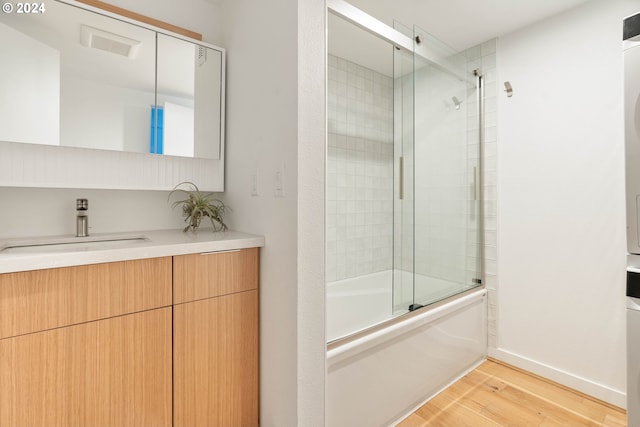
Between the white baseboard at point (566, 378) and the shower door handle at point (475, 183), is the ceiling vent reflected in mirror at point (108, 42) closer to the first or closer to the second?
the shower door handle at point (475, 183)

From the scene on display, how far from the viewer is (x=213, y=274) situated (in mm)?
1349

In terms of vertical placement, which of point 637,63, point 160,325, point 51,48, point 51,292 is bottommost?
point 160,325

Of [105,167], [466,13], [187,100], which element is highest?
[466,13]

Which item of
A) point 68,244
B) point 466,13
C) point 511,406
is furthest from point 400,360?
point 466,13

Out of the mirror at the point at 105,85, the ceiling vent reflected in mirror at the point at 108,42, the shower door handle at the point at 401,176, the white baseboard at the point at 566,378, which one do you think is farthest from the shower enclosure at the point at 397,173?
the ceiling vent reflected in mirror at the point at 108,42

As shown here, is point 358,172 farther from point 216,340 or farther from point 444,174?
point 216,340

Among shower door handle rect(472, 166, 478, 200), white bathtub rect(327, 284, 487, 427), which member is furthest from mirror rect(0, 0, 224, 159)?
shower door handle rect(472, 166, 478, 200)

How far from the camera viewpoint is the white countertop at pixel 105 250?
0.98 m

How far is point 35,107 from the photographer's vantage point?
1321 millimetres

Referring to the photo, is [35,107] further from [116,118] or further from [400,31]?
[400,31]

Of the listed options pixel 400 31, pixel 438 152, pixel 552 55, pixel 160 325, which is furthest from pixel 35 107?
pixel 552 55

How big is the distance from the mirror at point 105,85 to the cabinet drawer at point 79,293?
661mm

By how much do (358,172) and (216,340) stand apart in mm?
1831

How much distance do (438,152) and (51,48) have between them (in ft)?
6.86
